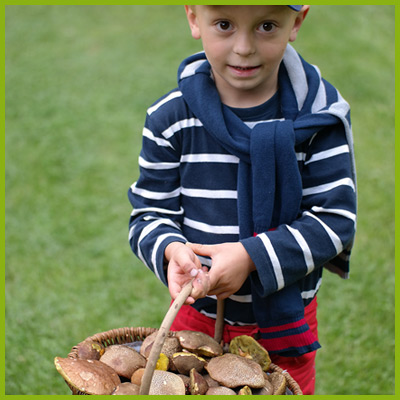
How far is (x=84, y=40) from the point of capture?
6.15 meters

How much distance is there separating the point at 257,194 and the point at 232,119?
0.67ft

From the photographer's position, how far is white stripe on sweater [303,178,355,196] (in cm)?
146

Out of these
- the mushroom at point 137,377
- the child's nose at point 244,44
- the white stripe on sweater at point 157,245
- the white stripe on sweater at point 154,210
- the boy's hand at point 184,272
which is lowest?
the mushroom at point 137,377

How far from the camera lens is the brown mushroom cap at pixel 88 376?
119 cm

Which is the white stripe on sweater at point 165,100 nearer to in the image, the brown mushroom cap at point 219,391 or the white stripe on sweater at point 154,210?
the white stripe on sweater at point 154,210

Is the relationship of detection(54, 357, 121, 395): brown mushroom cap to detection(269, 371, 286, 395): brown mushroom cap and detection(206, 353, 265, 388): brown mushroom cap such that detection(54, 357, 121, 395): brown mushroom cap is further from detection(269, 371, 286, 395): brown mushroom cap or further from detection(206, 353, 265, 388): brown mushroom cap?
detection(269, 371, 286, 395): brown mushroom cap

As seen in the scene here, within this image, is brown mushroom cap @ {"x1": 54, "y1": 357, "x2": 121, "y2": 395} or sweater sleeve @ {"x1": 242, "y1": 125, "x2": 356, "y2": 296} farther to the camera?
sweater sleeve @ {"x1": 242, "y1": 125, "x2": 356, "y2": 296}

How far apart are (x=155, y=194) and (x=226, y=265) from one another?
333 millimetres

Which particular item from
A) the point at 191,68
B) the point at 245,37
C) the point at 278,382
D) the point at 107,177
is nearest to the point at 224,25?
the point at 245,37

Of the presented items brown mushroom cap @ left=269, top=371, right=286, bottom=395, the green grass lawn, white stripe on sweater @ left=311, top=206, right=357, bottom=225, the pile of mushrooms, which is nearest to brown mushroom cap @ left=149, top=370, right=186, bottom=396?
the pile of mushrooms

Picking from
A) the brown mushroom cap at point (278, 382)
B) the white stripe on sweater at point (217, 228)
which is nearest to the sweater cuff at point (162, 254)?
the white stripe on sweater at point (217, 228)

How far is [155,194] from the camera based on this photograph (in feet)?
5.19

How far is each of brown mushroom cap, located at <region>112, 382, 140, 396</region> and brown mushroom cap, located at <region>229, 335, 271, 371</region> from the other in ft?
0.98

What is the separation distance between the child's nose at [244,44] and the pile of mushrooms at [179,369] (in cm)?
67
